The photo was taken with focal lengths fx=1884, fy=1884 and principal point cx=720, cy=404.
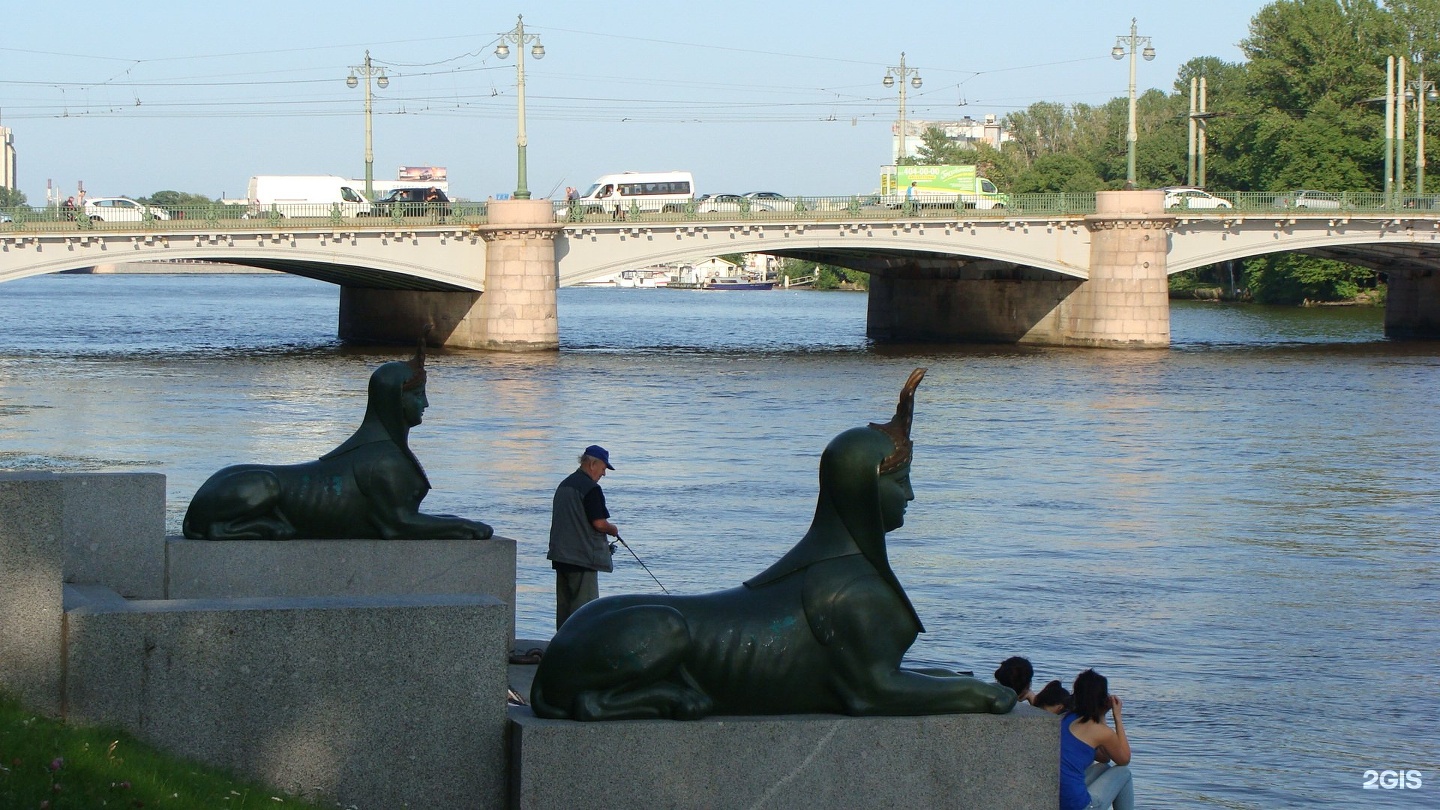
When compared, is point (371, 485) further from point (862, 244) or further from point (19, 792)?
point (862, 244)

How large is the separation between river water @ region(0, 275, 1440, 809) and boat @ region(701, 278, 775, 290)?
286 feet

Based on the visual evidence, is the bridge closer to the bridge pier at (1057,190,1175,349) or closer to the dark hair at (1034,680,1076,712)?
the bridge pier at (1057,190,1175,349)

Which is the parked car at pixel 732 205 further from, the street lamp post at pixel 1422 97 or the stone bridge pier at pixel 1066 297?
the street lamp post at pixel 1422 97

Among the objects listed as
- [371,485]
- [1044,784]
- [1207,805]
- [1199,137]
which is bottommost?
[1207,805]

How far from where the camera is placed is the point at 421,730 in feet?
19.7

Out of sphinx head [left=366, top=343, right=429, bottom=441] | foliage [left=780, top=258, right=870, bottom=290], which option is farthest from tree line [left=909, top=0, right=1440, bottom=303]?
sphinx head [left=366, top=343, right=429, bottom=441]

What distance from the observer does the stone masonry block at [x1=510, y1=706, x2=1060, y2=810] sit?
5844 mm

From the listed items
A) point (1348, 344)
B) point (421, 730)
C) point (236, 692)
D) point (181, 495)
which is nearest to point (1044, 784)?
point (421, 730)

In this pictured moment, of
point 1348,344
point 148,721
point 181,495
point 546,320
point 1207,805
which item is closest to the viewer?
point 148,721

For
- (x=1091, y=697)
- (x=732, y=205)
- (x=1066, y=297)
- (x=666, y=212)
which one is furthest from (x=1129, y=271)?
(x=1091, y=697)

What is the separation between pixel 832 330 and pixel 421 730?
6269 cm

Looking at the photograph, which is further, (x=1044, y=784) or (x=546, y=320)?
(x=546, y=320)

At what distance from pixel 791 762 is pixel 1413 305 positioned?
193 ft

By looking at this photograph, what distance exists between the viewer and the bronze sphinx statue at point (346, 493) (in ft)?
27.8
